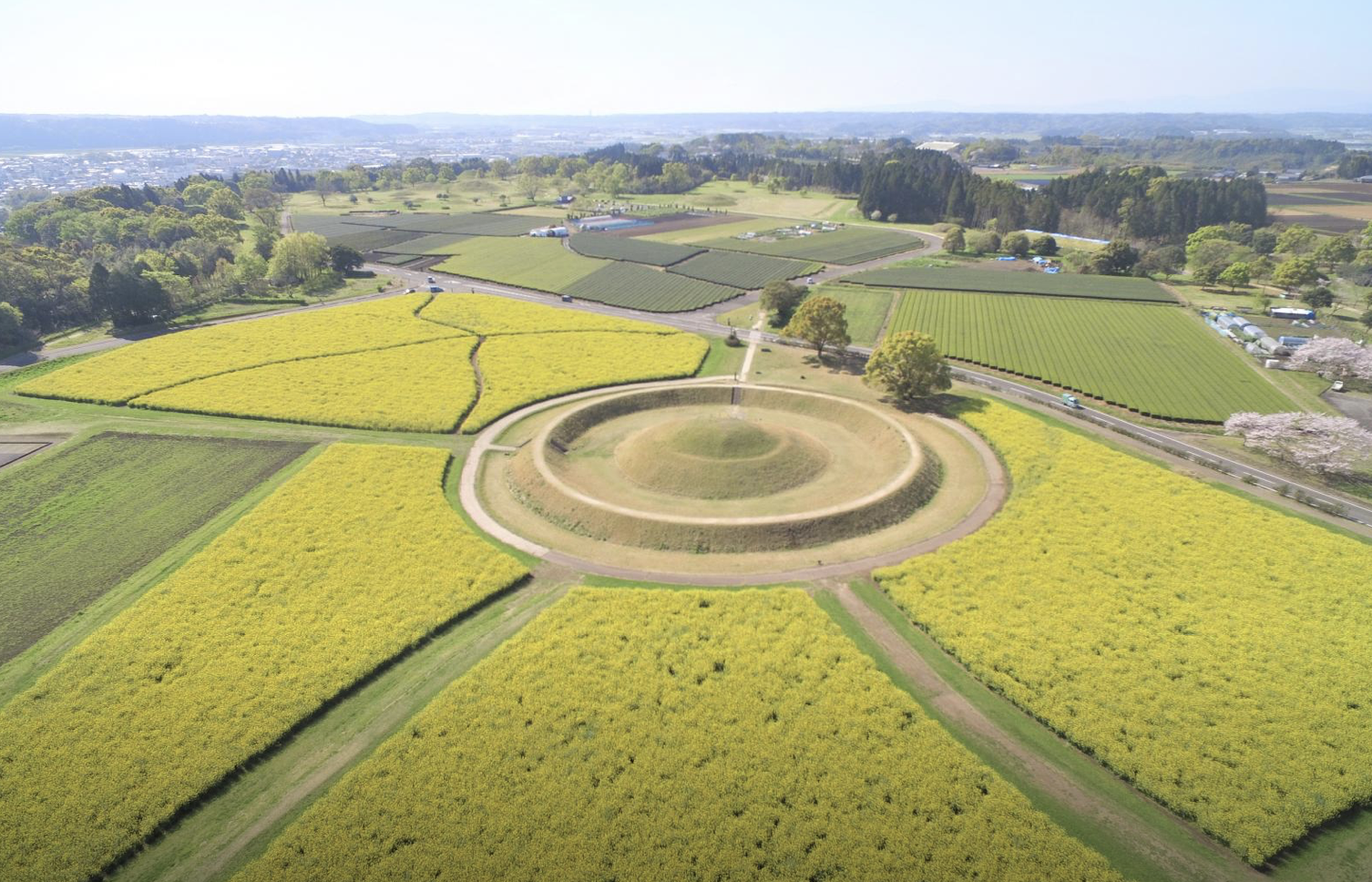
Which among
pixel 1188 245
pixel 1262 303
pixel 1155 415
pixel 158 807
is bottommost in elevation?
pixel 158 807

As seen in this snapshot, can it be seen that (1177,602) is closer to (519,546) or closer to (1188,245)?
(519,546)

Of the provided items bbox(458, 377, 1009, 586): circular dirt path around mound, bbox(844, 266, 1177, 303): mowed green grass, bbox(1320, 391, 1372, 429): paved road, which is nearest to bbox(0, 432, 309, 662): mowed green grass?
bbox(458, 377, 1009, 586): circular dirt path around mound

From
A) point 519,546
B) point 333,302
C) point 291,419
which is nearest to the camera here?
point 519,546

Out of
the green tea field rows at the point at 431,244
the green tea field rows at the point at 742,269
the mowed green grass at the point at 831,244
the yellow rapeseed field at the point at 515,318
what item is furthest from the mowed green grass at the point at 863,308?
the green tea field rows at the point at 431,244

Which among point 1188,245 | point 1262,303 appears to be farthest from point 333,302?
point 1188,245

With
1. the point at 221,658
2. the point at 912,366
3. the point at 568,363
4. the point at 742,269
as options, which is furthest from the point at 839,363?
the point at 221,658

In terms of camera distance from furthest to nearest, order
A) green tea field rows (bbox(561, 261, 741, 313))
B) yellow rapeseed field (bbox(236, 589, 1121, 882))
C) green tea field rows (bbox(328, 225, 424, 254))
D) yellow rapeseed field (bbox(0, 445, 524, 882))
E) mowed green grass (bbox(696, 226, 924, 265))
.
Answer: green tea field rows (bbox(328, 225, 424, 254)), mowed green grass (bbox(696, 226, 924, 265)), green tea field rows (bbox(561, 261, 741, 313)), yellow rapeseed field (bbox(0, 445, 524, 882)), yellow rapeseed field (bbox(236, 589, 1121, 882))

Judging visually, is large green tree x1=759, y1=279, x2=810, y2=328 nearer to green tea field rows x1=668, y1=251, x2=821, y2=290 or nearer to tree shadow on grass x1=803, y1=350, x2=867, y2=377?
tree shadow on grass x1=803, y1=350, x2=867, y2=377
